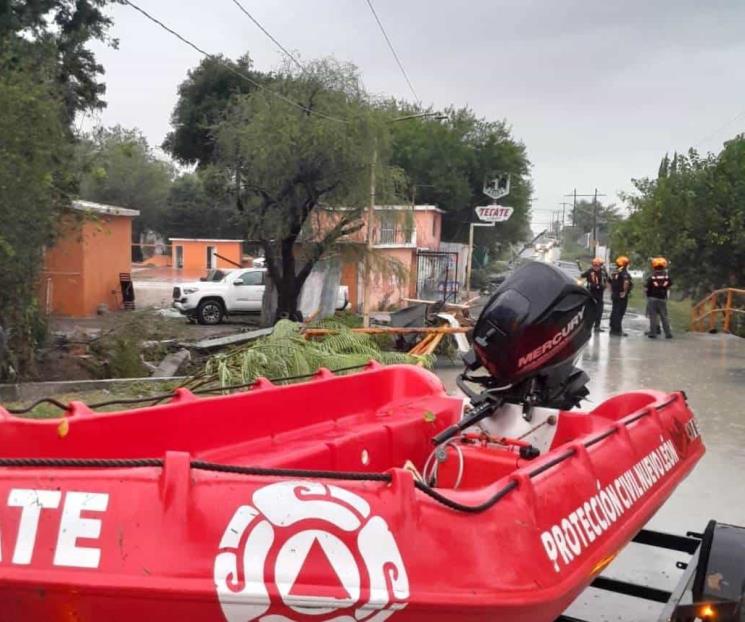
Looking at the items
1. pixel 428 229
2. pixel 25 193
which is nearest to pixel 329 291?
pixel 25 193

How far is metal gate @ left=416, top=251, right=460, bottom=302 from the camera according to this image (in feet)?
93.1

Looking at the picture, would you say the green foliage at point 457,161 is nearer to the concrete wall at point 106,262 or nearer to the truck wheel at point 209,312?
the concrete wall at point 106,262

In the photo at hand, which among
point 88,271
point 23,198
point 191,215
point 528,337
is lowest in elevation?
point 88,271

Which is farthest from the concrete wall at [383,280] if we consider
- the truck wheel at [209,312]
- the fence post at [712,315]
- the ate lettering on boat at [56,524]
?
the ate lettering on boat at [56,524]

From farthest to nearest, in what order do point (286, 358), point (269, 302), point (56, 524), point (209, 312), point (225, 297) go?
point (225, 297)
point (209, 312)
point (269, 302)
point (286, 358)
point (56, 524)

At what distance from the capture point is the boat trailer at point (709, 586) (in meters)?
3.17

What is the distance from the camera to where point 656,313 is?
50.5 feet

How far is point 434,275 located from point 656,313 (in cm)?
1525

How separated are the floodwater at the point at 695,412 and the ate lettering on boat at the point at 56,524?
287cm

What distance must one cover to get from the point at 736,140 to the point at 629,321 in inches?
280

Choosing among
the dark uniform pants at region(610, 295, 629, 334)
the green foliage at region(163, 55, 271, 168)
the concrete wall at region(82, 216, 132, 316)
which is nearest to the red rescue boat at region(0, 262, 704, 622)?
the dark uniform pants at region(610, 295, 629, 334)

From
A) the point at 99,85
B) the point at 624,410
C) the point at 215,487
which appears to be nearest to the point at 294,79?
the point at 99,85

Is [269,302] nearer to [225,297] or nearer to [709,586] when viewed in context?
[225,297]

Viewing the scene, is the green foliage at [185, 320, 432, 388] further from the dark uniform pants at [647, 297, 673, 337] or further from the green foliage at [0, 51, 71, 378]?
the dark uniform pants at [647, 297, 673, 337]
